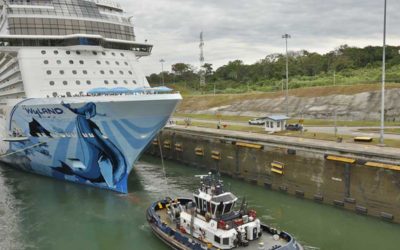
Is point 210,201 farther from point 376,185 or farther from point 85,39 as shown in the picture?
point 85,39

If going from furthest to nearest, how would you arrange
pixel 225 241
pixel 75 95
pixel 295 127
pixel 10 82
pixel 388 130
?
pixel 295 127 < pixel 388 130 < pixel 10 82 < pixel 75 95 < pixel 225 241

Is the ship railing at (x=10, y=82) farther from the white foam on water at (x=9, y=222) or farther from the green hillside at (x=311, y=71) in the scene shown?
the green hillside at (x=311, y=71)

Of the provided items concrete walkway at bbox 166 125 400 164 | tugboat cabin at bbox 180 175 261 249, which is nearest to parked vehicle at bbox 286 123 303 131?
concrete walkway at bbox 166 125 400 164

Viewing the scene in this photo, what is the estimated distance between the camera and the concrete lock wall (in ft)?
74.1

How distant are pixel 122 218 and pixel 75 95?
377 inches

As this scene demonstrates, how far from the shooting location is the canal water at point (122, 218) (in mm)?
20484

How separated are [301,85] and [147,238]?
49.5 metres

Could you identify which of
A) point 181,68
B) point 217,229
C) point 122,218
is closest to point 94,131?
point 122,218

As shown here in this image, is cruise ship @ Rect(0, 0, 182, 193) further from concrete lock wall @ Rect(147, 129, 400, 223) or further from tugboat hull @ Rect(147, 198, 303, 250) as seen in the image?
concrete lock wall @ Rect(147, 129, 400, 223)

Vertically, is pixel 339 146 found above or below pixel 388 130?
above

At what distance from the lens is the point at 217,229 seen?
17.5 meters

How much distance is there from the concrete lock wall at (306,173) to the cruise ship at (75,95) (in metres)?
8.23

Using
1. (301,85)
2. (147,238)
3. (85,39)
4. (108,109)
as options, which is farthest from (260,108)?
(147,238)

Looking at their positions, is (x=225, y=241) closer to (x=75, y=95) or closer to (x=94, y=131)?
(x=94, y=131)
